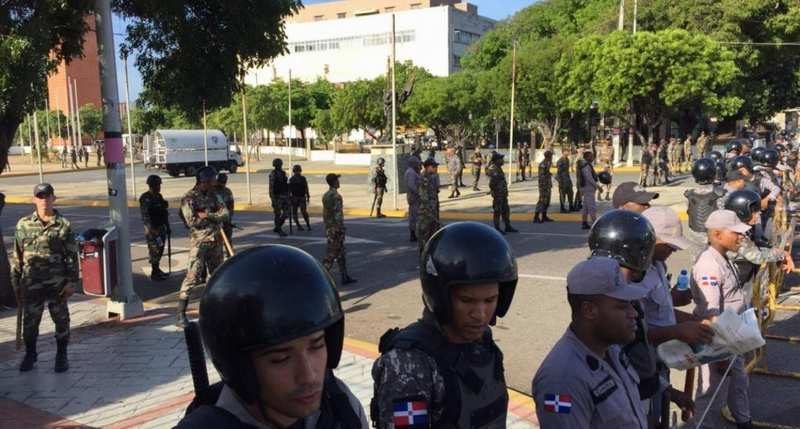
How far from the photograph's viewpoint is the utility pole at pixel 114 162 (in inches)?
297

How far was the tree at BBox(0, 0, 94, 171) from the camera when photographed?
20.4ft

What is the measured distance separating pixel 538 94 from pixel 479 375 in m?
37.3

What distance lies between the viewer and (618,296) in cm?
257

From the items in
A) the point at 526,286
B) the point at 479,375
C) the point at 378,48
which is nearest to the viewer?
the point at 479,375

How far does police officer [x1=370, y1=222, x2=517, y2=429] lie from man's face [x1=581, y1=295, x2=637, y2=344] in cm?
35

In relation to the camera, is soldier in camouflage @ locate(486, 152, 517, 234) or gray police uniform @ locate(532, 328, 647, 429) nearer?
gray police uniform @ locate(532, 328, 647, 429)

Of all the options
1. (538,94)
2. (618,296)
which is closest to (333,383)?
(618,296)

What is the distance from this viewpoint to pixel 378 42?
7662 cm

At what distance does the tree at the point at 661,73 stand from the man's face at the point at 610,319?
92.9ft

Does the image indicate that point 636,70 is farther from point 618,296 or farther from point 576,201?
point 618,296

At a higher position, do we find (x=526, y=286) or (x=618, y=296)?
(x=618, y=296)

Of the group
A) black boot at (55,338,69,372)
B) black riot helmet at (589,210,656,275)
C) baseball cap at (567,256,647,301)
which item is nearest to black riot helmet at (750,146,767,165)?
black riot helmet at (589,210,656,275)

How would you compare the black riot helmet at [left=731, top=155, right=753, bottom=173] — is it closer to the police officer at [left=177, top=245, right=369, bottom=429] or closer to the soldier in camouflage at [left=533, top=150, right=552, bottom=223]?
the soldier in camouflage at [left=533, top=150, right=552, bottom=223]

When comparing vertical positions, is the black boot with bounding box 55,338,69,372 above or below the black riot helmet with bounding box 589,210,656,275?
below
